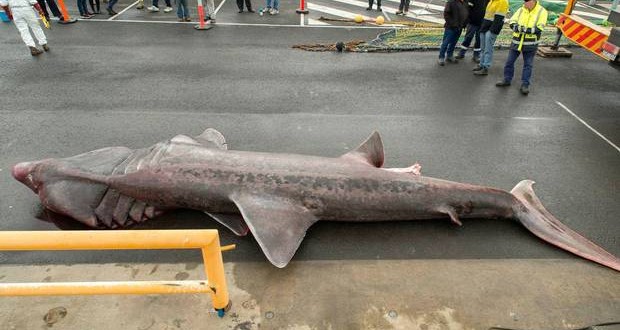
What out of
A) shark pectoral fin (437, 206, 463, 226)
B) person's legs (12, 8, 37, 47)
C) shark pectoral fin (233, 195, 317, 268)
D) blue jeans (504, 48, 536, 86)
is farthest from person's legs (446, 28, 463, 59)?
person's legs (12, 8, 37, 47)

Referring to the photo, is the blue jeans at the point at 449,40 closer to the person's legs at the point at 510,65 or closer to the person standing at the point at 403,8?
the person's legs at the point at 510,65

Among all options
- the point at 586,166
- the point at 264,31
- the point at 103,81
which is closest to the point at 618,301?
the point at 586,166

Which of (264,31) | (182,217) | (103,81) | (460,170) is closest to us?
(182,217)

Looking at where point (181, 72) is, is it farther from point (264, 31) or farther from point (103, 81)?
point (264, 31)

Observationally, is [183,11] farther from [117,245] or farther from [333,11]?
[117,245]

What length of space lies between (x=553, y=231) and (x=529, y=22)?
213 inches

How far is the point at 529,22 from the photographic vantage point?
25.8ft

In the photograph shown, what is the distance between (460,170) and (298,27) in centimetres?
908

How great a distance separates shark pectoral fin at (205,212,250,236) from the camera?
4293 millimetres

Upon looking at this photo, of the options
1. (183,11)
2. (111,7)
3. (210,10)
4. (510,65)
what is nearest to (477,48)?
(510,65)

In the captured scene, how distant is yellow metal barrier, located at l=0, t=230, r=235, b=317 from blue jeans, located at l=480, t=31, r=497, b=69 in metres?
8.74

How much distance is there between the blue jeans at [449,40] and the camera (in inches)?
378

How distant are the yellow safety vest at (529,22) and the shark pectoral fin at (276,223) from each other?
672 cm

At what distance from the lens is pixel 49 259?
401 cm
